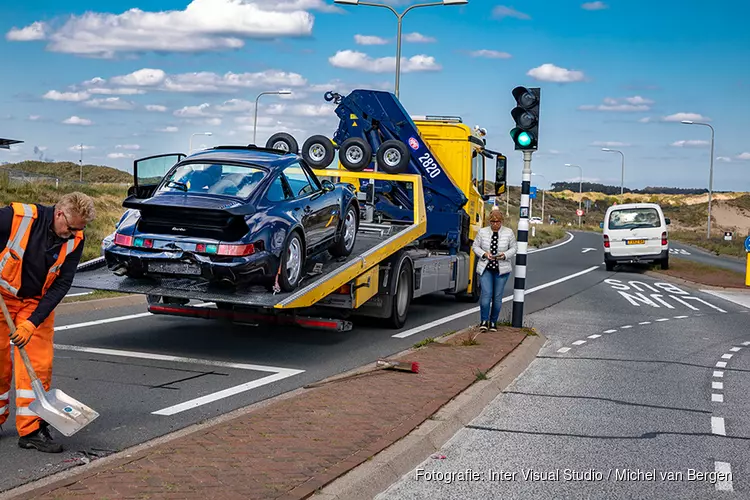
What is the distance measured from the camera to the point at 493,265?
44.3ft

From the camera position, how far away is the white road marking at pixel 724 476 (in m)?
6.41

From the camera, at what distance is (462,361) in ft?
34.4

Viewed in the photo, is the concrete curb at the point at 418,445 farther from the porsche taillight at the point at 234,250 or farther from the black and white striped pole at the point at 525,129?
the black and white striped pole at the point at 525,129

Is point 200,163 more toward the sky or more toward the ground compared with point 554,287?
more toward the sky

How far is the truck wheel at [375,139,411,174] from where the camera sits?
15344 millimetres

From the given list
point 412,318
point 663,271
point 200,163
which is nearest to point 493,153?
point 412,318

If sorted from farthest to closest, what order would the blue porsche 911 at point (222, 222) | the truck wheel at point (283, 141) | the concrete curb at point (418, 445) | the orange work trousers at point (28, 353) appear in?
1. the truck wheel at point (283, 141)
2. the blue porsche 911 at point (222, 222)
3. the orange work trousers at point (28, 353)
4. the concrete curb at point (418, 445)

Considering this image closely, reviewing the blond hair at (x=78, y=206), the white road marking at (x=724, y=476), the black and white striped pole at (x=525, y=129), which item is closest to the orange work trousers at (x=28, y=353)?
the blond hair at (x=78, y=206)

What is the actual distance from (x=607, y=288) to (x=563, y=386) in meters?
14.7

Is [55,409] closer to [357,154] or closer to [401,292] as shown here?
[401,292]

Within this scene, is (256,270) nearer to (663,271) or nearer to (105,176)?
(663,271)

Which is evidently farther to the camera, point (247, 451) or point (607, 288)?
point (607, 288)

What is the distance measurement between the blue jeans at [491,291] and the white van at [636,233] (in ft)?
58.0

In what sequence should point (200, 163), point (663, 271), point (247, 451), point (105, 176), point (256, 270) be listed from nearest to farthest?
point (247, 451) → point (256, 270) → point (200, 163) → point (663, 271) → point (105, 176)
